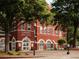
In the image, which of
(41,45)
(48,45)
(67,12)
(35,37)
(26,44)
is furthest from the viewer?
(48,45)

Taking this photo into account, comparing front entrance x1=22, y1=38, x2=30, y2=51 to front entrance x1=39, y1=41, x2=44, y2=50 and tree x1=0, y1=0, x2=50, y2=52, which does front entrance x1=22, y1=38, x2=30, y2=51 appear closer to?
front entrance x1=39, y1=41, x2=44, y2=50

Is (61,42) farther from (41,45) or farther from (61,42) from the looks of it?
(41,45)

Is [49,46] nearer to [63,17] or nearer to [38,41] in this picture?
[38,41]

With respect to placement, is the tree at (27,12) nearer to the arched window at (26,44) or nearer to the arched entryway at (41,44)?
the arched window at (26,44)

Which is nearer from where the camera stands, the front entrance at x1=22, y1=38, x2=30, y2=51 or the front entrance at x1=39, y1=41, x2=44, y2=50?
the front entrance at x1=22, y1=38, x2=30, y2=51

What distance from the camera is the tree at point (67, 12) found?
62600 mm

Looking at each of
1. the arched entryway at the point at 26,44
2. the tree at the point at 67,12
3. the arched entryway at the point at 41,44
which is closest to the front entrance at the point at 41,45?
the arched entryway at the point at 41,44

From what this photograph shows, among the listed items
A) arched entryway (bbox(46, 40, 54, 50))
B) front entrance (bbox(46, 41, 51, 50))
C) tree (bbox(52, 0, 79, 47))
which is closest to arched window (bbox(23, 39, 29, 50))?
front entrance (bbox(46, 41, 51, 50))

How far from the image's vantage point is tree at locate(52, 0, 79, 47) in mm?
62600

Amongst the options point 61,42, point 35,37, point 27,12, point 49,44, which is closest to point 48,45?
point 49,44

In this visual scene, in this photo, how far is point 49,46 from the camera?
263 ft

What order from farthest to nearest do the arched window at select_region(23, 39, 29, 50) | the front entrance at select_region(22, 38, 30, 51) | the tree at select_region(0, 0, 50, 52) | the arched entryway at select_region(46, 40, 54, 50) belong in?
the arched entryway at select_region(46, 40, 54, 50) → the arched window at select_region(23, 39, 29, 50) → the front entrance at select_region(22, 38, 30, 51) → the tree at select_region(0, 0, 50, 52)

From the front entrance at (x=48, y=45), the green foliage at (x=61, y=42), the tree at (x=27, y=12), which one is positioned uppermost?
the tree at (x=27, y=12)

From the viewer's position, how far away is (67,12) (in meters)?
64.9
